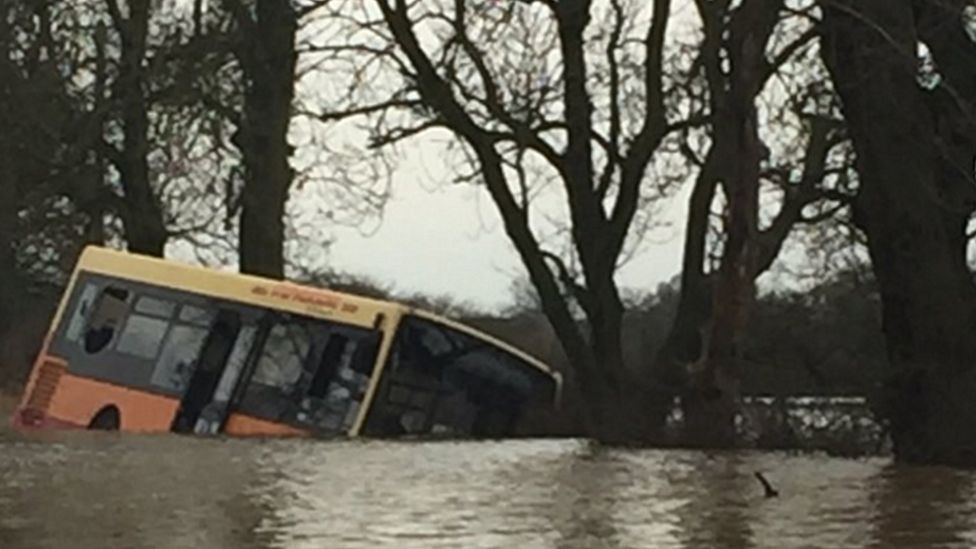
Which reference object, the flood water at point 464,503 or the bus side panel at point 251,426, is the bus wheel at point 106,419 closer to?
the bus side panel at point 251,426

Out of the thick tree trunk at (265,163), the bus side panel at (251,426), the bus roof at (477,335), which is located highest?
the thick tree trunk at (265,163)

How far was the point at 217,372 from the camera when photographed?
79.1 feet

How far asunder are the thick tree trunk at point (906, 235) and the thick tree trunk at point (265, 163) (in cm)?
1445

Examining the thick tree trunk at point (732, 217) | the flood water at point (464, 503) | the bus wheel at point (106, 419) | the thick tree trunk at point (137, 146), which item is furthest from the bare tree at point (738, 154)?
the thick tree trunk at point (137, 146)

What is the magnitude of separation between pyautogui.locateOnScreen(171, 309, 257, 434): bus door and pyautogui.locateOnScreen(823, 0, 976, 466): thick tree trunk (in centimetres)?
1299

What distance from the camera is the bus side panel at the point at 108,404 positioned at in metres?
23.8

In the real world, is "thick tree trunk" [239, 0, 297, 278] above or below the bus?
above

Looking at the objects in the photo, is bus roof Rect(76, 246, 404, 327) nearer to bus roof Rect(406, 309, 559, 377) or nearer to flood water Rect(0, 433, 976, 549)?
bus roof Rect(406, 309, 559, 377)

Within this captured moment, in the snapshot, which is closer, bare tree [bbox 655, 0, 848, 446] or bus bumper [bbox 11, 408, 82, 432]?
bare tree [bbox 655, 0, 848, 446]

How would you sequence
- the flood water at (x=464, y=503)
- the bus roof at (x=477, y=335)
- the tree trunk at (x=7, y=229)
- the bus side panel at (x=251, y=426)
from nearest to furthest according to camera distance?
the flood water at (x=464, y=503) < the bus side panel at (x=251, y=426) < the bus roof at (x=477, y=335) < the tree trunk at (x=7, y=229)

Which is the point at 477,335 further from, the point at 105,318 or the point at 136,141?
the point at 136,141

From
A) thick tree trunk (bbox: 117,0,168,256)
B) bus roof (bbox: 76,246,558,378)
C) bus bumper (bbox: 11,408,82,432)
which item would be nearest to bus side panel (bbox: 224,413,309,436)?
bus roof (bbox: 76,246,558,378)

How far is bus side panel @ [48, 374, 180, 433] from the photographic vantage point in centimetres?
2383

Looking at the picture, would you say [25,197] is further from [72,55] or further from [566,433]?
[566,433]
